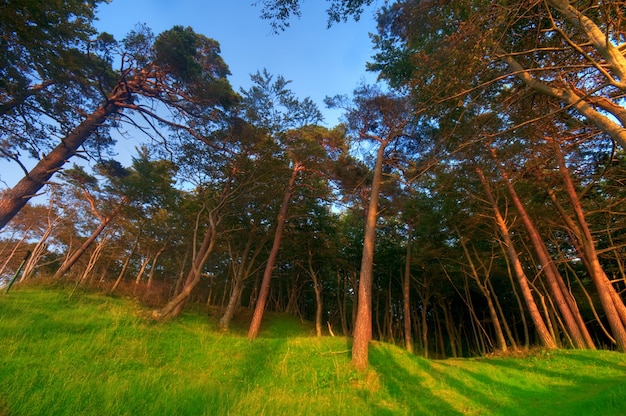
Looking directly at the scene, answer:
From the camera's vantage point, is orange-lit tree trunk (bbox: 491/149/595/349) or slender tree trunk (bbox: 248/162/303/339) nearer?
orange-lit tree trunk (bbox: 491/149/595/349)

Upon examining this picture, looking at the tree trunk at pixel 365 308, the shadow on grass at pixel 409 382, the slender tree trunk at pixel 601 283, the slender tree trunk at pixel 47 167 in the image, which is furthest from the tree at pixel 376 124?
the slender tree trunk at pixel 47 167

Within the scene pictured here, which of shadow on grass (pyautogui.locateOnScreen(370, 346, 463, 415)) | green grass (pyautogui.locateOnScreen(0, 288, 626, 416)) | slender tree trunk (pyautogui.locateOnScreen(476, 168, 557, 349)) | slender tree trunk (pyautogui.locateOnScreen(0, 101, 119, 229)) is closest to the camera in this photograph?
green grass (pyautogui.locateOnScreen(0, 288, 626, 416))

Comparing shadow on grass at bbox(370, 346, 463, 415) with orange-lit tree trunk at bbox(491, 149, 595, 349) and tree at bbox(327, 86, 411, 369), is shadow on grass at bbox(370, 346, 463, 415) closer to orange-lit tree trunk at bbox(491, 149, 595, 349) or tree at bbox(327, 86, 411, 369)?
tree at bbox(327, 86, 411, 369)

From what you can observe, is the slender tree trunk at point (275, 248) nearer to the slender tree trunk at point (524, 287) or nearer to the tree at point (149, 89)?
the tree at point (149, 89)

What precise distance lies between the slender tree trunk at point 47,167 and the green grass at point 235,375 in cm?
284

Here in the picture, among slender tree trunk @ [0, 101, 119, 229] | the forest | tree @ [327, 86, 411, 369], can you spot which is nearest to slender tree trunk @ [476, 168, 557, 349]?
the forest

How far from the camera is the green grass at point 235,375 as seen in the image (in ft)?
15.1

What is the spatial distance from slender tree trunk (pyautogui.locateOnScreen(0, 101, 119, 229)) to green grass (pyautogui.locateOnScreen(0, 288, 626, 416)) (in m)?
2.84

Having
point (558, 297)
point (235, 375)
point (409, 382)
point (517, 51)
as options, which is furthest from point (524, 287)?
point (235, 375)

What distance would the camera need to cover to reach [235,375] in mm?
7008

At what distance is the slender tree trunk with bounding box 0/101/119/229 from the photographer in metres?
7.55

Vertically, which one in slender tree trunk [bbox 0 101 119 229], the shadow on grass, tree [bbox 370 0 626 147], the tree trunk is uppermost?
tree [bbox 370 0 626 147]

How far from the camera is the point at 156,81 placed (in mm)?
9828

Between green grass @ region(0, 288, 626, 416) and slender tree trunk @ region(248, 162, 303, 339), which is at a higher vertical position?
slender tree trunk @ region(248, 162, 303, 339)
